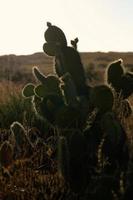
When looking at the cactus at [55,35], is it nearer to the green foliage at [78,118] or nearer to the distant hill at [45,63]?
the green foliage at [78,118]

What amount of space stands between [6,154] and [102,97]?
1.00 metres

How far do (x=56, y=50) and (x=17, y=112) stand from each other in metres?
2.25

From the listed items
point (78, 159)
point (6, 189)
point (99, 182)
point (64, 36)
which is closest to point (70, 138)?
point (78, 159)

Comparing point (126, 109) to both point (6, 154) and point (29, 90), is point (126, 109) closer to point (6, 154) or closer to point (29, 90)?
point (29, 90)

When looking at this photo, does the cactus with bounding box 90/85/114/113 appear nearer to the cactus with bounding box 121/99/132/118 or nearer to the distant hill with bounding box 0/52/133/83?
the cactus with bounding box 121/99/132/118

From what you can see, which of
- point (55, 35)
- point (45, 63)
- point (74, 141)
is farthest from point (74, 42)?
point (45, 63)

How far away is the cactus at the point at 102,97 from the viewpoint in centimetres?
471

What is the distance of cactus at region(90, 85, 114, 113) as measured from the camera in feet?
15.4

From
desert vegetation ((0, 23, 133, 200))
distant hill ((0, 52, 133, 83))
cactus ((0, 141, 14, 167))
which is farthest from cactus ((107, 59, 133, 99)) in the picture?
distant hill ((0, 52, 133, 83))

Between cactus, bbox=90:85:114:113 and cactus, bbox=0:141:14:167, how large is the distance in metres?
0.84

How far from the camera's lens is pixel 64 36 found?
5160mm

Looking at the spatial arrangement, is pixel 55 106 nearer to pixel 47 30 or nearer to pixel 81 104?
pixel 81 104

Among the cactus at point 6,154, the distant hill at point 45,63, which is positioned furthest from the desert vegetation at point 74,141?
the distant hill at point 45,63

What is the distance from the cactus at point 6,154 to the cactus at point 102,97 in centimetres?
84
